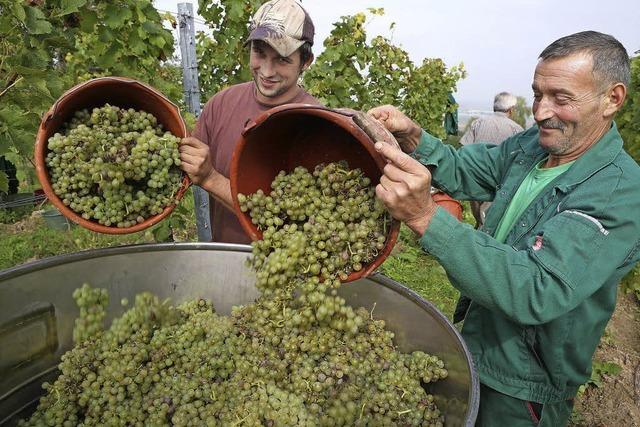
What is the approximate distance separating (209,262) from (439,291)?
13.8 feet

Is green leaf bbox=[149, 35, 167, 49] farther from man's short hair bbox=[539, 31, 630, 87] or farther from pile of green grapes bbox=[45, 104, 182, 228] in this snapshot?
man's short hair bbox=[539, 31, 630, 87]

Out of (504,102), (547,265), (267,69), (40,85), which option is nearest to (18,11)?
(40,85)

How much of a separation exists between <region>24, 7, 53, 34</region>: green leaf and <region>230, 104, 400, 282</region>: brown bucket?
178 cm

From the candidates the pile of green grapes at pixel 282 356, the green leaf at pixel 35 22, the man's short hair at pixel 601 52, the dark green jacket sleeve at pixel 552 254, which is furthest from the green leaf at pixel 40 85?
the man's short hair at pixel 601 52

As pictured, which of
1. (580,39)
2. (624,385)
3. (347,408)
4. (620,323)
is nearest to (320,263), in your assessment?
(347,408)

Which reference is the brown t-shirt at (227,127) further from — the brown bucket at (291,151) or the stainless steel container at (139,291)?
the brown bucket at (291,151)

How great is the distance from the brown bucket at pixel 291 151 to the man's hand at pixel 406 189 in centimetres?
19

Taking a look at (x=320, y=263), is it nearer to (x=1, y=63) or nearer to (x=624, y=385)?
(x=1, y=63)

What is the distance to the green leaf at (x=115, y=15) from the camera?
3441 millimetres

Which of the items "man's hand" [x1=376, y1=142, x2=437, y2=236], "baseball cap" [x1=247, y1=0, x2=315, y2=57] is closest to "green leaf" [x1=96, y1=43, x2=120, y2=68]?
"baseball cap" [x1=247, y1=0, x2=315, y2=57]

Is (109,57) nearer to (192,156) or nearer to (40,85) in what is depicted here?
(40,85)

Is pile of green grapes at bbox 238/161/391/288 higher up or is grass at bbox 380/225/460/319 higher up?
pile of green grapes at bbox 238/161/391/288

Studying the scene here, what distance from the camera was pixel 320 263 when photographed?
195 cm

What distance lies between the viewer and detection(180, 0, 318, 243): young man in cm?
243
